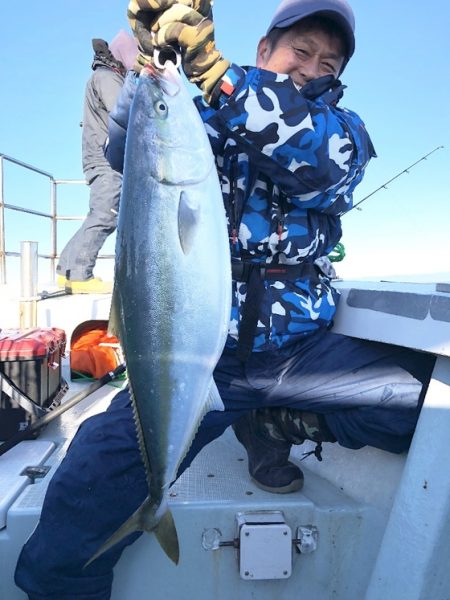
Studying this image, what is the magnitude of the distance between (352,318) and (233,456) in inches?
35.2

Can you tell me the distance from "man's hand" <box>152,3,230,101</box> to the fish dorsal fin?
418mm

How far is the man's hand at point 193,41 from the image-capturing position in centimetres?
129

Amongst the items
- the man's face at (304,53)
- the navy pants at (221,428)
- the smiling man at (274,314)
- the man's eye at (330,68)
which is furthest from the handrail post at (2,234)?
the man's eye at (330,68)

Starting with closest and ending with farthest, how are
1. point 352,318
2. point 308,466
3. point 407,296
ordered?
point 407,296 → point 352,318 → point 308,466

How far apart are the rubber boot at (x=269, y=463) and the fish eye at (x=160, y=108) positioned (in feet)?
4.47

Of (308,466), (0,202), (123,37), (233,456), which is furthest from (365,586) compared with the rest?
(0,202)

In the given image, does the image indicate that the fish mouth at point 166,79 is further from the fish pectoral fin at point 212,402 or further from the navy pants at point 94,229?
the navy pants at point 94,229

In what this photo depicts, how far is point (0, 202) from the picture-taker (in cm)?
579

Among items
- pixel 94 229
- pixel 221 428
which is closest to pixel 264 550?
pixel 221 428

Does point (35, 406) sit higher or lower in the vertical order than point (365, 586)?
higher

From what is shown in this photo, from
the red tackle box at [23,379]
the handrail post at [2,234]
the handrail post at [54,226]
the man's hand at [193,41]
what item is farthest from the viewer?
the handrail post at [54,226]

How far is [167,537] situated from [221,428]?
515mm

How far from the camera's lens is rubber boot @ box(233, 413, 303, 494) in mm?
1966

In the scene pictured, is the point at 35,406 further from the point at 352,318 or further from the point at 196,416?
the point at 352,318
